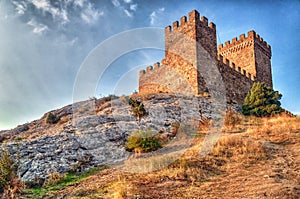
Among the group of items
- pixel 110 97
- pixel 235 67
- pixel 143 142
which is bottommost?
pixel 143 142

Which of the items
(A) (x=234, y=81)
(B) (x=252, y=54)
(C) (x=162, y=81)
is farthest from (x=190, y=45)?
(B) (x=252, y=54)

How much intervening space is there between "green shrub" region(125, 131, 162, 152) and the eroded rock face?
43cm

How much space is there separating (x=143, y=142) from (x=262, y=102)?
45.9 feet

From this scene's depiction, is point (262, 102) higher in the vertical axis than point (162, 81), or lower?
lower

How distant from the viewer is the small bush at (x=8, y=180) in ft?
34.0

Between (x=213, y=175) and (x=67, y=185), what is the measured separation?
5222mm

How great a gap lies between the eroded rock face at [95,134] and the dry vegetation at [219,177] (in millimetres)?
2052

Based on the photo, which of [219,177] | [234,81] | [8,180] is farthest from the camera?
[234,81]

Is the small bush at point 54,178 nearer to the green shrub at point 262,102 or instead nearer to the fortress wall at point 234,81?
the green shrub at point 262,102

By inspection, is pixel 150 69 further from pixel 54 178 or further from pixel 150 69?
pixel 54 178

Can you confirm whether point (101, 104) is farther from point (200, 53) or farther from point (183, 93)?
point (200, 53)

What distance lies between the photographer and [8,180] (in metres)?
11.1

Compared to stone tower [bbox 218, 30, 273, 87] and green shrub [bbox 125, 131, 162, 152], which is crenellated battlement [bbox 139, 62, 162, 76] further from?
green shrub [bbox 125, 131, 162, 152]

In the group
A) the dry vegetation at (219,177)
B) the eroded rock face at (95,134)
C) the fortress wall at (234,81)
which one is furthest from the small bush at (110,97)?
the dry vegetation at (219,177)
